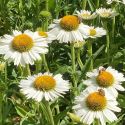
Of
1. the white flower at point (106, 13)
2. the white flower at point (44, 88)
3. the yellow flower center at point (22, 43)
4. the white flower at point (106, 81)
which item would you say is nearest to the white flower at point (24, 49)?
the yellow flower center at point (22, 43)

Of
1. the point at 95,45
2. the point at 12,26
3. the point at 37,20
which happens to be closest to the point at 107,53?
A: the point at 95,45

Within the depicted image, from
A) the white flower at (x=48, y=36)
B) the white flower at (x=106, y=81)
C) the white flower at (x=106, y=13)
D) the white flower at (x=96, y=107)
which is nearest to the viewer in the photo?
the white flower at (x=96, y=107)

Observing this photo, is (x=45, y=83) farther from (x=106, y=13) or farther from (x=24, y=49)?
(x=106, y=13)

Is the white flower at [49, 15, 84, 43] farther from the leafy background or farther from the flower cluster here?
the flower cluster

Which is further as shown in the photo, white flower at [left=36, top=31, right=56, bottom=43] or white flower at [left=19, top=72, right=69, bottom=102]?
white flower at [left=36, top=31, right=56, bottom=43]

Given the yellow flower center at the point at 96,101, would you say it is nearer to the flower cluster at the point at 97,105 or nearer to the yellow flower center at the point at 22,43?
the flower cluster at the point at 97,105

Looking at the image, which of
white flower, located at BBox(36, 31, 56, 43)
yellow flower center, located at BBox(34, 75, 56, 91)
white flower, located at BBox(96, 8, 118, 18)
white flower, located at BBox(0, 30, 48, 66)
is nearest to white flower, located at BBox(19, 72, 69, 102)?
yellow flower center, located at BBox(34, 75, 56, 91)

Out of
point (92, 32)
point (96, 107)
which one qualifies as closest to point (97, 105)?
point (96, 107)
